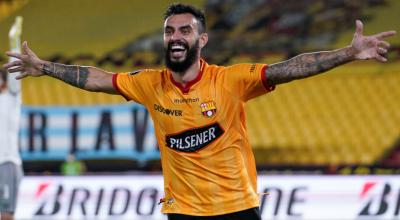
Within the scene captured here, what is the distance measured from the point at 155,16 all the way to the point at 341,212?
8.33 meters

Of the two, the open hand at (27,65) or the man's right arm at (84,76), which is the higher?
the open hand at (27,65)

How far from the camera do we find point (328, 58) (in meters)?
5.13

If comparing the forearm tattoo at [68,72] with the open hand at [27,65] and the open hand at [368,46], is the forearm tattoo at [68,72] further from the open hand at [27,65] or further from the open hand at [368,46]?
the open hand at [368,46]

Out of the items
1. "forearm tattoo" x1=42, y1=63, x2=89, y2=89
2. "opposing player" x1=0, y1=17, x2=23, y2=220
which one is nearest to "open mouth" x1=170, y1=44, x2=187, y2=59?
"forearm tattoo" x1=42, y1=63, x2=89, y2=89

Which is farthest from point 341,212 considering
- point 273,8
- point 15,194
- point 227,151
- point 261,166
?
point 273,8

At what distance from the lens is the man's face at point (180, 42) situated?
5289 mm

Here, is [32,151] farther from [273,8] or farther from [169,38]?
[169,38]

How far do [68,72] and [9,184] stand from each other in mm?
3818

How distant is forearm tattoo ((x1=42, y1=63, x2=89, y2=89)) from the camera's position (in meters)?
5.81

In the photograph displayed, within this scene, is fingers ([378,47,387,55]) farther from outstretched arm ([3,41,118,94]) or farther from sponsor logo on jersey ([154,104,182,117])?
outstretched arm ([3,41,118,94])

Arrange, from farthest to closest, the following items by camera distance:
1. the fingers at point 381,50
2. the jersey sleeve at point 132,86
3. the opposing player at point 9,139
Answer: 1. the opposing player at point 9,139
2. the jersey sleeve at point 132,86
3. the fingers at point 381,50

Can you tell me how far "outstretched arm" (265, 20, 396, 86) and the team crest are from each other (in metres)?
0.35

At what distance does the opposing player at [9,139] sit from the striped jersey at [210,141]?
4.29 m

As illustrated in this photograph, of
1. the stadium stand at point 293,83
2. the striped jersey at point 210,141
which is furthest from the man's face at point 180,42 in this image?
the stadium stand at point 293,83
